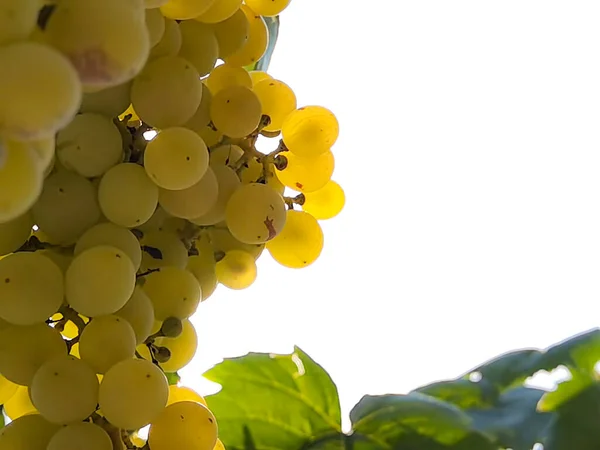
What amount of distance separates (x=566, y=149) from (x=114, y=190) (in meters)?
0.63

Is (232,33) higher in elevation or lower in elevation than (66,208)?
higher

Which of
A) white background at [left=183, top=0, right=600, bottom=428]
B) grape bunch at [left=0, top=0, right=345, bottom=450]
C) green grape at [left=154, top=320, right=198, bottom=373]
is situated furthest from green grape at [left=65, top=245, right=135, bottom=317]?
white background at [left=183, top=0, right=600, bottom=428]

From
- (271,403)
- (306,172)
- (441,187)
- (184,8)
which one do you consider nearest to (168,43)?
(184,8)

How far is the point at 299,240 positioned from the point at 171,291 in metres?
0.11

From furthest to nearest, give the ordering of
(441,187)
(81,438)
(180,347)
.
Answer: (441,187) < (180,347) < (81,438)

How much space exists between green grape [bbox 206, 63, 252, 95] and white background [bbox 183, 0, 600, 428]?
0.35 metres

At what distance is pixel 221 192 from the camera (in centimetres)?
44

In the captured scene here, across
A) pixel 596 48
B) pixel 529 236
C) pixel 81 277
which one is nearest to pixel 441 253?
pixel 529 236

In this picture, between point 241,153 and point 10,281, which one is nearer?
point 10,281

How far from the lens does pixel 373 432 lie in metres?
0.44

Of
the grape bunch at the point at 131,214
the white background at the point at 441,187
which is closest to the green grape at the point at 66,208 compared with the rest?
the grape bunch at the point at 131,214

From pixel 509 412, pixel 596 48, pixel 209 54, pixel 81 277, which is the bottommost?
pixel 509 412

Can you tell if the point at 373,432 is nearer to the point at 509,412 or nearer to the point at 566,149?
the point at 509,412

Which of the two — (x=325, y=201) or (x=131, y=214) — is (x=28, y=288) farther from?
(x=325, y=201)
